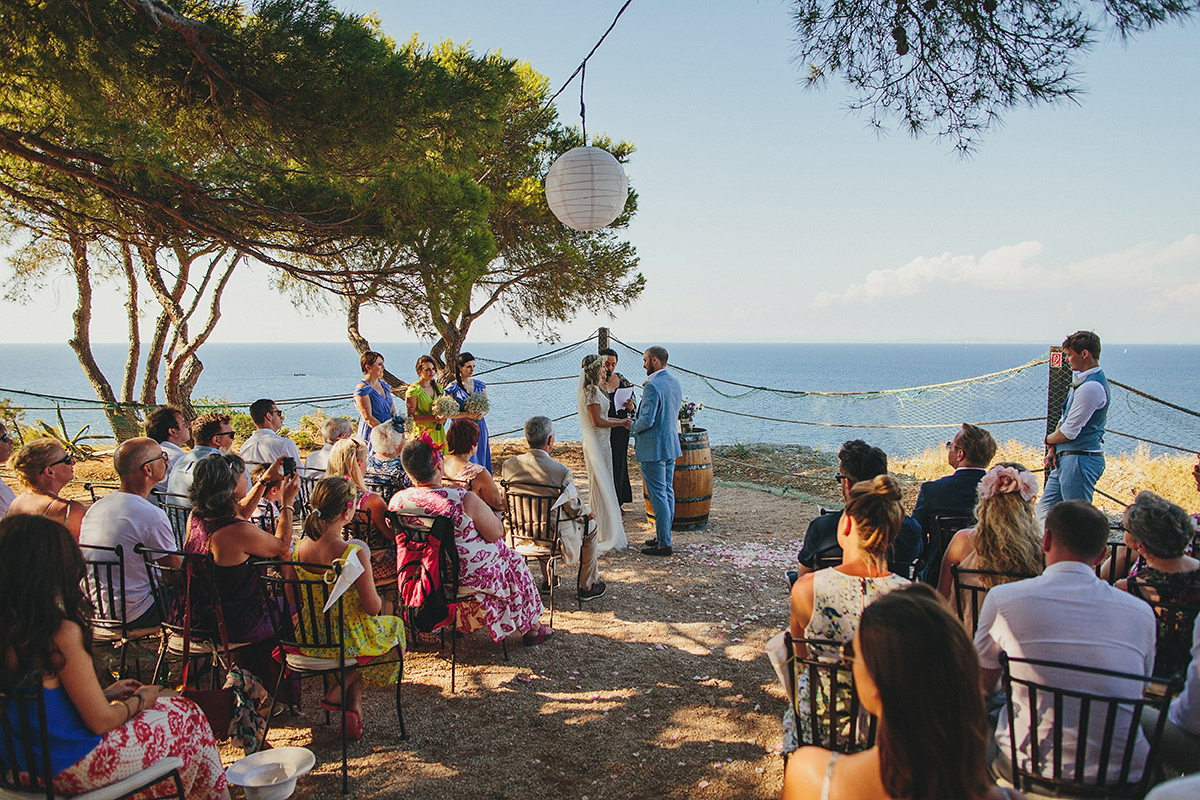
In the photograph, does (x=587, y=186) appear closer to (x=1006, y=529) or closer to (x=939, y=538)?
(x=939, y=538)

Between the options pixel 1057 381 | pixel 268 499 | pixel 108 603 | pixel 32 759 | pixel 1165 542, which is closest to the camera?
pixel 32 759

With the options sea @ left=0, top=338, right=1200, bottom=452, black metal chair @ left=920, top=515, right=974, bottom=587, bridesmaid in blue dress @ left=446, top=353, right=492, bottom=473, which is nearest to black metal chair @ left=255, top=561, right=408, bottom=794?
black metal chair @ left=920, top=515, right=974, bottom=587

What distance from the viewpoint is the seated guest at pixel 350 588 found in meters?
2.86

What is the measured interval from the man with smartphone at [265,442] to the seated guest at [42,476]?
4.61 feet

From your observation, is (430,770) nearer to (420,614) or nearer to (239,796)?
(239,796)

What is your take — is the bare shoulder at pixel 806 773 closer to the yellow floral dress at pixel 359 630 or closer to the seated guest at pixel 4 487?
the yellow floral dress at pixel 359 630

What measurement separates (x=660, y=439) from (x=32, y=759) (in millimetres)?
4417

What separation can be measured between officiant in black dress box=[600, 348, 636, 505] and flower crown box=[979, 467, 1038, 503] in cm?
360

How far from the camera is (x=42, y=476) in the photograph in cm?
315

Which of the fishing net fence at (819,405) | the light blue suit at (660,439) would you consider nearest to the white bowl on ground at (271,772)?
the light blue suit at (660,439)

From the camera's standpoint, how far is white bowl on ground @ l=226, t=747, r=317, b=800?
7.89 ft

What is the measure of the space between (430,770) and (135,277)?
34.8 feet

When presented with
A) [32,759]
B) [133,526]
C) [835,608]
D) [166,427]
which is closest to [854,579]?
[835,608]

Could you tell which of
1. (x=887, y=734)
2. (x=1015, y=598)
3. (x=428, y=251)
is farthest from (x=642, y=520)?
(x=887, y=734)
